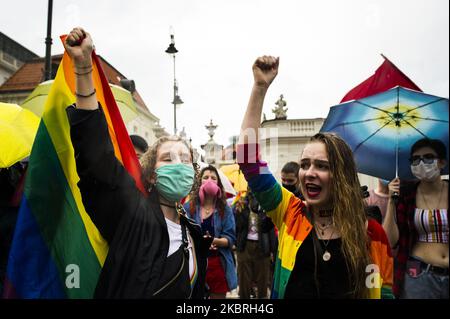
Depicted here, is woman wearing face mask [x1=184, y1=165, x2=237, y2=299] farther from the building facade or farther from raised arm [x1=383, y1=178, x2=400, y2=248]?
the building facade

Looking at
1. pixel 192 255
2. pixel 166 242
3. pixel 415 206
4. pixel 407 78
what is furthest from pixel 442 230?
pixel 166 242

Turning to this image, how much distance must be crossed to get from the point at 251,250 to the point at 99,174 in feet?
14.5

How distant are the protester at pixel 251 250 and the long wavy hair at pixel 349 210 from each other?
3414 mm

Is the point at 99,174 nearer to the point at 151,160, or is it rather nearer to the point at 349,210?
the point at 151,160

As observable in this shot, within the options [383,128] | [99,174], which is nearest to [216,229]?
[383,128]

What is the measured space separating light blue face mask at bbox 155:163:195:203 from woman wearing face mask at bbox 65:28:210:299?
12cm

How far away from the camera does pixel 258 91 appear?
1965mm

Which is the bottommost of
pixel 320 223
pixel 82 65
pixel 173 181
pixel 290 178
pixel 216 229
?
pixel 216 229

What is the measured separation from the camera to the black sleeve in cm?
154

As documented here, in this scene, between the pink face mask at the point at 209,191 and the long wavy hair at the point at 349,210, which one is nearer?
the long wavy hair at the point at 349,210

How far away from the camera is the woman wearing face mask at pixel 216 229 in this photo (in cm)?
429

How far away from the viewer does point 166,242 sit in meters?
1.75

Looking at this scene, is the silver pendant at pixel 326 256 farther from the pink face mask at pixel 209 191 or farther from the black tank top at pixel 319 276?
the pink face mask at pixel 209 191

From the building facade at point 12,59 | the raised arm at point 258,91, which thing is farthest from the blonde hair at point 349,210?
the building facade at point 12,59
